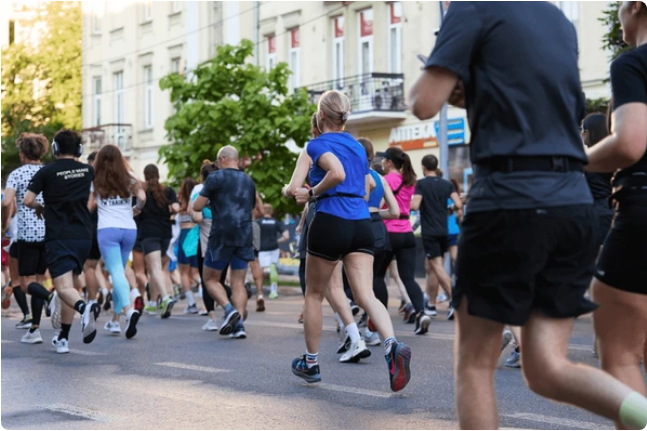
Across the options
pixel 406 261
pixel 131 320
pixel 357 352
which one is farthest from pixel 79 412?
pixel 406 261

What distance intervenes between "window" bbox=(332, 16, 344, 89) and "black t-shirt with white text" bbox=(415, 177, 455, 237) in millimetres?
19419

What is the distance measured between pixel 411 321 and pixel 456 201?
1506 millimetres

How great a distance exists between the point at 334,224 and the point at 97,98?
40.8 meters

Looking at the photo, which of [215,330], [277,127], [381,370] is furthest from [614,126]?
[277,127]

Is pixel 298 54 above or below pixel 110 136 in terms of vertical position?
above

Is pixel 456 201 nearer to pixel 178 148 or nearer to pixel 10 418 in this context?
pixel 10 418

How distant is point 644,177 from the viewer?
466cm

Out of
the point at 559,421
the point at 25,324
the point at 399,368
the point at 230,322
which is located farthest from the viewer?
the point at 25,324

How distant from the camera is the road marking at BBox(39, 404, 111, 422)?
6686 millimetres

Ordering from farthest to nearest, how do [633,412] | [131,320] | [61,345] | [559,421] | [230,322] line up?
[230,322], [131,320], [61,345], [559,421], [633,412]

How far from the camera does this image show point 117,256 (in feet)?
37.8

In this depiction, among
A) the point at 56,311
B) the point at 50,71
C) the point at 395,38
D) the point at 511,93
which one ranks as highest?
the point at 50,71

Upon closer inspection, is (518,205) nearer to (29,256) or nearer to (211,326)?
(29,256)

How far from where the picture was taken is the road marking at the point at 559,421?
6.13 m
